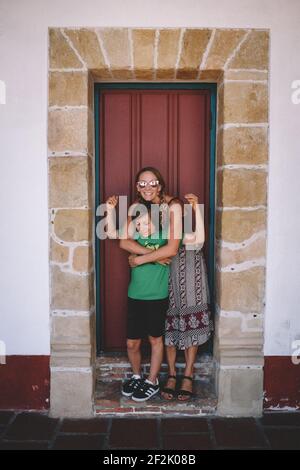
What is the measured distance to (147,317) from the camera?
3.37 meters

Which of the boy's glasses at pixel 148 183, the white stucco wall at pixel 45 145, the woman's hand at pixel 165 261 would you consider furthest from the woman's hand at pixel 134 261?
the white stucco wall at pixel 45 145

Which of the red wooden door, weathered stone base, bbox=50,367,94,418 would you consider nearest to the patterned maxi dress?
the red wooden door

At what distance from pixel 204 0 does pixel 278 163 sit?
1305 millimetres

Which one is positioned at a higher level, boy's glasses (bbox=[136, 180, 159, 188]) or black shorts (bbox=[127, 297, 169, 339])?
boy's glasses (bbox=[136, 180, 159, 188])

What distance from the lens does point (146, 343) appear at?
3766 mm

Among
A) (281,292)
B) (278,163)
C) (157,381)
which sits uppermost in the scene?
(278,163)

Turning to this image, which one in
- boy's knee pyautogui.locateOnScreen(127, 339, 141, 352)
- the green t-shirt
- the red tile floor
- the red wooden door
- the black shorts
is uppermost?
the red wooden door

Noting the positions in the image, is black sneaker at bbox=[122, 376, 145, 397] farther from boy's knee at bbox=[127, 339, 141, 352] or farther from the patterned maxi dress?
the patterned maxi dress

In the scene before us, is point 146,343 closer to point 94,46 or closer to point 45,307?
point 45,307

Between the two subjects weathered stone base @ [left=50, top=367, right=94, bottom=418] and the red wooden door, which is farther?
the red wooden door

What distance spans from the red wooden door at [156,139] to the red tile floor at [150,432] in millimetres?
1566

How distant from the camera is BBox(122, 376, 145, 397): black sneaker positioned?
343cm

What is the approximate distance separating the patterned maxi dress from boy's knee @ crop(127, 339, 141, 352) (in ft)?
1.05

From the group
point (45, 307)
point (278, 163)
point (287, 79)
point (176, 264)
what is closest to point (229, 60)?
point (287, 79)
